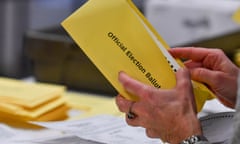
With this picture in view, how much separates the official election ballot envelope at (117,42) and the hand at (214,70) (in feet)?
0.22

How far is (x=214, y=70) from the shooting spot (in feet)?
3.07

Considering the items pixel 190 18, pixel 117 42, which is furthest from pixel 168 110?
pixel 190 18

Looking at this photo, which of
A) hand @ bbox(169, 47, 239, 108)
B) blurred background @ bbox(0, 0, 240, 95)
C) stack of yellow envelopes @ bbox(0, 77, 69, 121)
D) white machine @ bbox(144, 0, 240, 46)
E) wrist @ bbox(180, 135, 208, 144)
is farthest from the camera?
white machine @ bbox(144, 0, 240, 46)

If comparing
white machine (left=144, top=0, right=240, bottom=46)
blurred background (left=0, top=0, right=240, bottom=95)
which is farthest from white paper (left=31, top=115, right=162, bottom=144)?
white machine (left=144, top=0, right=240, bottom=46)

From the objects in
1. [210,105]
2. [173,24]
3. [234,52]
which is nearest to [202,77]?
[210,105]

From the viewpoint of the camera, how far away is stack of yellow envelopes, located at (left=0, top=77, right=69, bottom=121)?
104cm

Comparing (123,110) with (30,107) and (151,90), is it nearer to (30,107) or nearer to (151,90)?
(151,90)

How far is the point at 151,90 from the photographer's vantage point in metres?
0.76

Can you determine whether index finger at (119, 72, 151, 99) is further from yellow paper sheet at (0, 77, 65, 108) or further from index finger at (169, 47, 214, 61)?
yellow paper sheet at (0, 77, 65, 108)

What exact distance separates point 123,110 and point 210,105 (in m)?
0.41

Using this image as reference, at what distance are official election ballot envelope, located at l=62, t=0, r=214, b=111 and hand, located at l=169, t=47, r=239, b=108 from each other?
0.22 feet

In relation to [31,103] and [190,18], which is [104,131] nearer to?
[31,103]

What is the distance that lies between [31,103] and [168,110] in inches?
15.9

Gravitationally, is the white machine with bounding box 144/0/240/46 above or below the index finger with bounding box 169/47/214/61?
below
